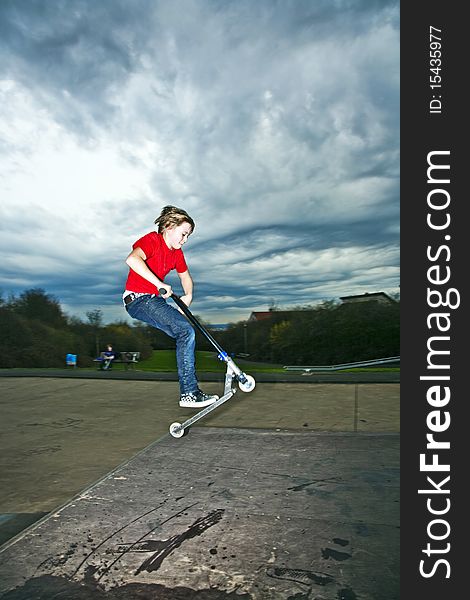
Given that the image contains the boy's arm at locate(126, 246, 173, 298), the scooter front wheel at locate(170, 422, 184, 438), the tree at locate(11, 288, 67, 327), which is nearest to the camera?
the boy's arm at locate(126, 246, 173, 298)

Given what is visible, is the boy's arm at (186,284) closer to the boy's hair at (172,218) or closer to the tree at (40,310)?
the boy's hair at (172,218)

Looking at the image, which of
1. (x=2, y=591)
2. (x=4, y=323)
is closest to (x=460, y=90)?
(x=2, y=591)

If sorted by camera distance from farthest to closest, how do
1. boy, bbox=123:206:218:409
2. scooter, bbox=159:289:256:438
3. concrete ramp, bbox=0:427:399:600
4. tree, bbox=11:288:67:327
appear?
tree, bbox=11:288:67:327, scooter, bbox=159:289:256:438, boy, bbox=123:206:218:409, concrete ramp, bbox=0:427:399:600

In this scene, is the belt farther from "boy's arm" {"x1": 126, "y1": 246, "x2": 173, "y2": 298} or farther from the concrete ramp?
the concrete ramp

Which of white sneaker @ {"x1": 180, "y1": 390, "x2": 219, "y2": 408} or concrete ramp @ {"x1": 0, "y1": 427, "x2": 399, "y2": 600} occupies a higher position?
white sneaker @ {"x1": 180, "y1": 390, "x2": 219, "y2": 408}

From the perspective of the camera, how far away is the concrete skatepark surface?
1529 mm

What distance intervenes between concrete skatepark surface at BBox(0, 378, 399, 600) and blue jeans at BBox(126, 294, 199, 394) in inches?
30.4

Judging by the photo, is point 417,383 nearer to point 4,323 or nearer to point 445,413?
point 445,413

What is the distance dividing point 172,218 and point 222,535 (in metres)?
1.98

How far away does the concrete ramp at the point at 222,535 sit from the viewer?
1498 millimetres

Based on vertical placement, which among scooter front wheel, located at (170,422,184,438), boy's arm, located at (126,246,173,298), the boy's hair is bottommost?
scooter front wheel, located at (170,422,184,438)

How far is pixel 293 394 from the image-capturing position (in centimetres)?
648

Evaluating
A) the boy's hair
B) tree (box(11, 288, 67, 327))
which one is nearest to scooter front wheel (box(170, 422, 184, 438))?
the boy's hair

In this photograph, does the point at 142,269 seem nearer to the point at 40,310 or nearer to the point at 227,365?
the point at 227,365
